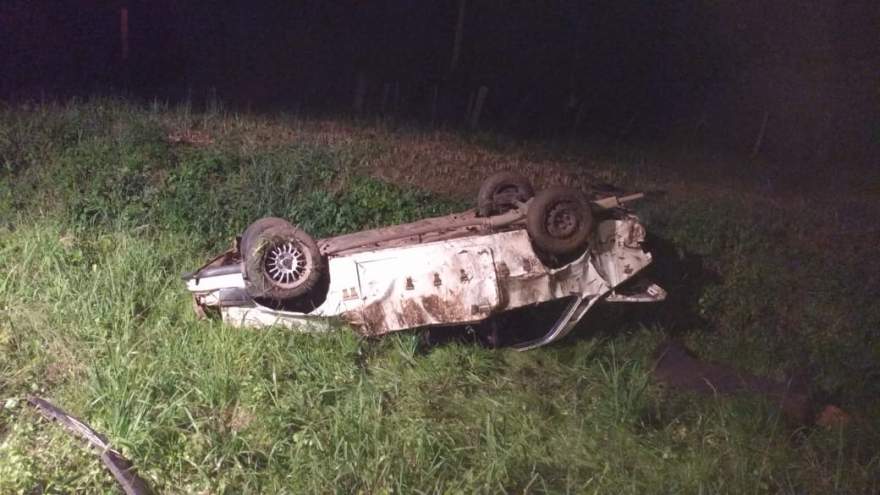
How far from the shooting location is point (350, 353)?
Result: 4.81 metres

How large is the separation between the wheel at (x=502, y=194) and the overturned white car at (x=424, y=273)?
459mm

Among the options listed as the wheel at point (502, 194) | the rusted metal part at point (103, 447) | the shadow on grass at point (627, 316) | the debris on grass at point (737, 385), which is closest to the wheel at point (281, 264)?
the shadow on grass at point (627, 316)

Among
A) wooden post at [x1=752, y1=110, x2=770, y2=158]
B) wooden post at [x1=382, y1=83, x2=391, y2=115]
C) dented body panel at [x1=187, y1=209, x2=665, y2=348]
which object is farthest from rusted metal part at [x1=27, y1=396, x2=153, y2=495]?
wooden post at [x1=752, y1=110, x2=770, y2=158]

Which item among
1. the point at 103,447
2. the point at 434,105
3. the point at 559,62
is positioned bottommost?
the point at 103,447

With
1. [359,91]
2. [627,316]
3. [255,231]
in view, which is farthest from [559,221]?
[359,91]

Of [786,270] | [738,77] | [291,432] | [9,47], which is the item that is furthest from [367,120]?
[738,77]

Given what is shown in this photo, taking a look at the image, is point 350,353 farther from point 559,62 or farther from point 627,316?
point 559,62

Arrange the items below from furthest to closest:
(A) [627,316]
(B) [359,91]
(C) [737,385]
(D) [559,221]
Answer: (B) [359,91] < (A) [627,316] < (D) [559,221] < (C) [737,385]

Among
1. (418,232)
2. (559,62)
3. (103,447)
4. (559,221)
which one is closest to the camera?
(103,447)

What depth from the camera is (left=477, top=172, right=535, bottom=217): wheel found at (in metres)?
5.91

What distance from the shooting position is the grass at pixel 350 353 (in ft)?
12.7

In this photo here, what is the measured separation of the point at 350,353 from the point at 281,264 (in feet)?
2.27

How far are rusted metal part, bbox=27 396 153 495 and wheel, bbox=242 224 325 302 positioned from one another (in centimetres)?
132

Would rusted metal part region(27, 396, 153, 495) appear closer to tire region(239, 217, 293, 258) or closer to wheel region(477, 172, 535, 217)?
tire region(239, 217, 293, 258)
